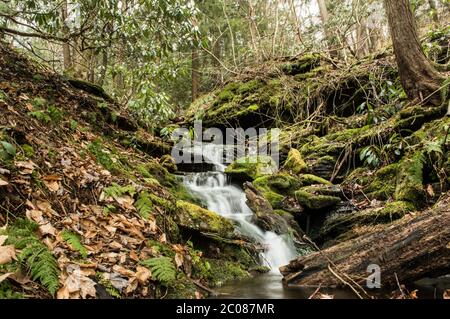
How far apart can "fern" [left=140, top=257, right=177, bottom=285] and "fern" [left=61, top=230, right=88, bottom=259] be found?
0.53 m

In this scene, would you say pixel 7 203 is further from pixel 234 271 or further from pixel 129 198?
pixel 234 271

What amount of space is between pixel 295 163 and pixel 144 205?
16.1 ft

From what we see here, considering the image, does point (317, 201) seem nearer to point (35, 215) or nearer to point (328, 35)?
point (35, 215)

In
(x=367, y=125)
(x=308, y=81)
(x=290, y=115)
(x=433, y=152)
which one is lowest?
(x=433, y=152)

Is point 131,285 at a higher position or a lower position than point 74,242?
lower

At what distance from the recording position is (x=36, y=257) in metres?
2.58

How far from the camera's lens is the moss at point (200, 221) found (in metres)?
4.70

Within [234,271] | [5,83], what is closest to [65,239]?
[234,271]

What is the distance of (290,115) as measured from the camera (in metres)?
11.5

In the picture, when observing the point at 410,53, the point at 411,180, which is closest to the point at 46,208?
the point at 411,180

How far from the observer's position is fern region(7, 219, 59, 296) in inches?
96.8

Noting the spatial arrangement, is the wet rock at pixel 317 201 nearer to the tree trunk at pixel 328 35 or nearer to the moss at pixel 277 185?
the moss at pixel 277 185

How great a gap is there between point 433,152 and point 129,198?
4.76m

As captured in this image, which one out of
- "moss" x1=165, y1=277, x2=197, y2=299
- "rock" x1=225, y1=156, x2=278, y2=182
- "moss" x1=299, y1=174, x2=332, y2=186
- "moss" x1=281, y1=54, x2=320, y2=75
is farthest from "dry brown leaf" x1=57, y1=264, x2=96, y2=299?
"moss" x1=281, y1=54, x2=320, y2=75
